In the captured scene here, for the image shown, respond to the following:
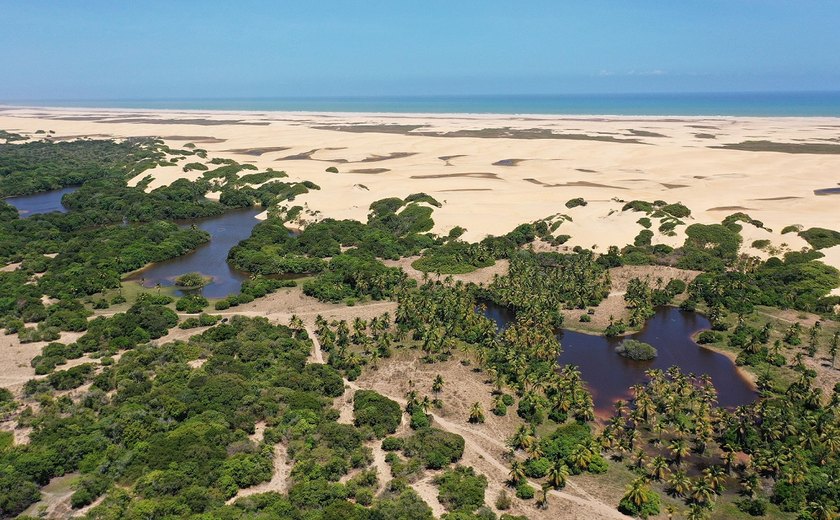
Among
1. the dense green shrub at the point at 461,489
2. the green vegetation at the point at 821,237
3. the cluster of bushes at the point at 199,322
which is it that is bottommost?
the dense green shrub at the point at 461,489

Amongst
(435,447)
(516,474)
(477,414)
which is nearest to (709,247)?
(477,414)

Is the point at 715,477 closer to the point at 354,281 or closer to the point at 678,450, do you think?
the point at 678,450

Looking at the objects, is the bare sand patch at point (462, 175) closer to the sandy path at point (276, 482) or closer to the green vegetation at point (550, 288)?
the green vegetation at point (550, 288)

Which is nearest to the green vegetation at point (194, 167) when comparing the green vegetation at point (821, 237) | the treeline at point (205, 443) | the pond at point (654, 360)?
the treeline at point (205, 443)

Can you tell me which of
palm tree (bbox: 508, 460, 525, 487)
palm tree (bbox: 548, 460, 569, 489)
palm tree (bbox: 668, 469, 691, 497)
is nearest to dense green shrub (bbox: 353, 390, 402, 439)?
palm tree (bbox: 508, 460, 525, 487)

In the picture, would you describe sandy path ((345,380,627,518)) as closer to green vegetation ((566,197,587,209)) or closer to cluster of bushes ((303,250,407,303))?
cluster of bushes ((303,250,407,303))

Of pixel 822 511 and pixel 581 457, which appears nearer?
pixel 822 511

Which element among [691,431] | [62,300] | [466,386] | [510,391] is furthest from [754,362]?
[62,300]

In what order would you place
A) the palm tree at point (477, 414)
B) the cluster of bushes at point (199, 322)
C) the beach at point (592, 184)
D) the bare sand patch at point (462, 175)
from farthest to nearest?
the bare sand patch at point (462, 175), the beach at point (592, 184), the cluster of bushes at point (199, 322), the palm tree at point (477, 414)
